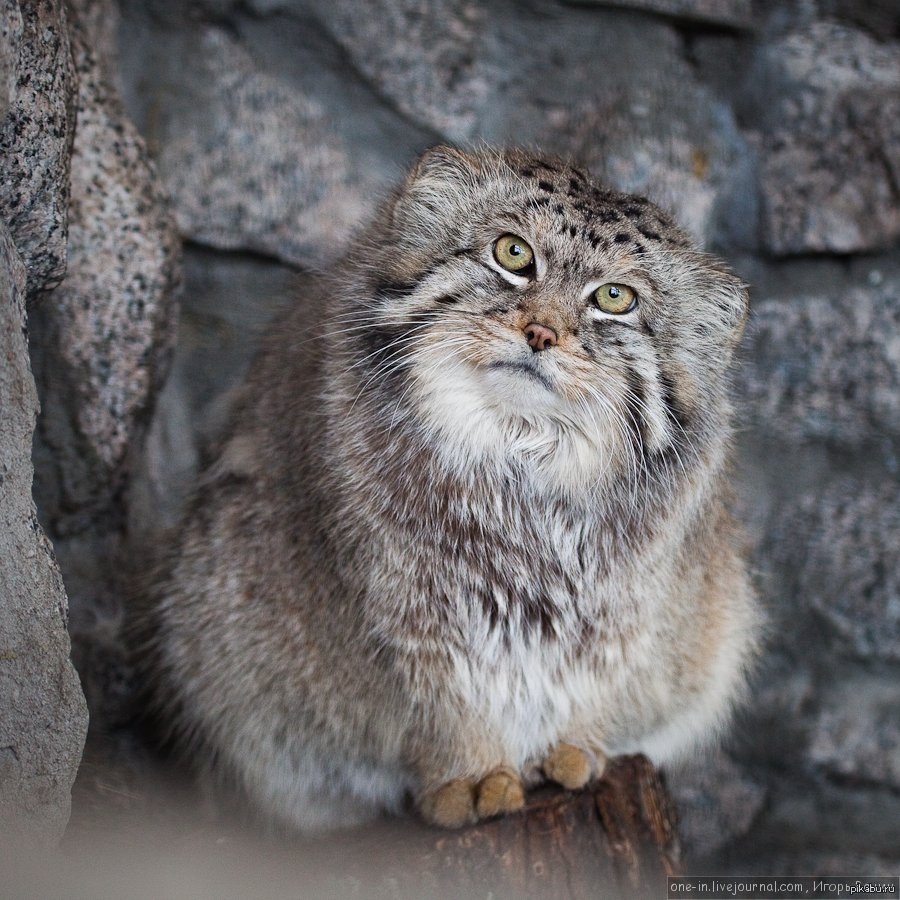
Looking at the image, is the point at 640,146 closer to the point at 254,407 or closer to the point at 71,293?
the point at 254,407

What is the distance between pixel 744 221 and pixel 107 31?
1.60 meters

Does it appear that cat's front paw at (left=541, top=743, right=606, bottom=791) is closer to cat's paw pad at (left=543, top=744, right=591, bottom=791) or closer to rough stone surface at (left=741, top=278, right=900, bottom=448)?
cat's paw pad at (left=543, top=744, right=591, bottom=791)

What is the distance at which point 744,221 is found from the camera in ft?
10.1

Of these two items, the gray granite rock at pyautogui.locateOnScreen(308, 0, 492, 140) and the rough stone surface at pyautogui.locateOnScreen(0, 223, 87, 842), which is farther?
the gray granite rock at pyautogui.locateOnScreen(308, 0, 492, 140)

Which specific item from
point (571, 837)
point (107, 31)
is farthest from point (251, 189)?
point (571, 837)

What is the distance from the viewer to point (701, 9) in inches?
118

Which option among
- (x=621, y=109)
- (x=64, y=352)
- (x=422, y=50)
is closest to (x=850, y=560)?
(x=621, y=109)

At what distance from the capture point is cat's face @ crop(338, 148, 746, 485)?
6.95ft

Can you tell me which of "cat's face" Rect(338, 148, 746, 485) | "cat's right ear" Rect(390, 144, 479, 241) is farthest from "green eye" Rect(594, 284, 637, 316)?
"cat's right ear" Rect(390, 144, 479, 241)

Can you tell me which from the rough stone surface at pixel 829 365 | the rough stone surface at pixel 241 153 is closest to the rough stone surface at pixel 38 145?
the rough stone surface at pixel 241 153

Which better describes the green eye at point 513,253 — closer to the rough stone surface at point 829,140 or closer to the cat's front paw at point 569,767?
the cat's front paw at point 569,767

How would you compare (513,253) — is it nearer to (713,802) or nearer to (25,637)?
(25,637)

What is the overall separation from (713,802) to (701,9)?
79.1 inches

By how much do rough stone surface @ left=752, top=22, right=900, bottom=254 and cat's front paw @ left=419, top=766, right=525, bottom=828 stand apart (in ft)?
4.95
